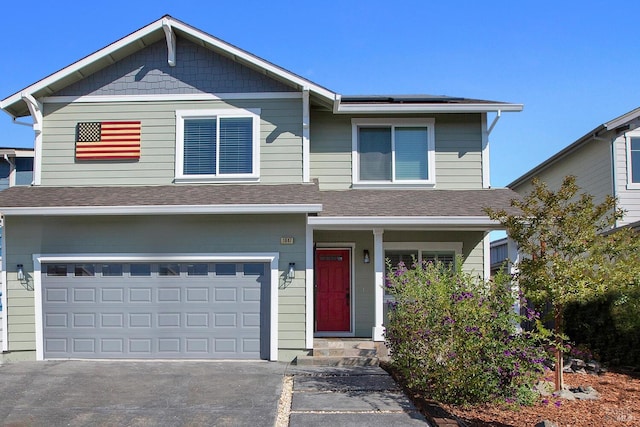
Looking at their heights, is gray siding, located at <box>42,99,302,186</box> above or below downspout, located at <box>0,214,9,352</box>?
above

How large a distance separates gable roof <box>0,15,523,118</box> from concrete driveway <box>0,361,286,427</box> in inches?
218

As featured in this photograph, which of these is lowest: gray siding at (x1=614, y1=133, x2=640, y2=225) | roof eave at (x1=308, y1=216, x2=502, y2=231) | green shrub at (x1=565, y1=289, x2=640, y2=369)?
green shrub at (x1=565, y1=289, x2=640, y2=369)

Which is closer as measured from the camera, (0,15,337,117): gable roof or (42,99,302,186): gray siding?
(0,15,337,117): gable roof

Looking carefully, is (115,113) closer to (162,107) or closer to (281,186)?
(162,107)

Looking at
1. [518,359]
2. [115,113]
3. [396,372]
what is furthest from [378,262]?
[115,113]

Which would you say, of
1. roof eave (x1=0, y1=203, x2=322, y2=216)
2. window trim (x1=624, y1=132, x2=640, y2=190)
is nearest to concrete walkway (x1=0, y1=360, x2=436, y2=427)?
roof eave (x1=0, y1=203, x2=322, y2=216)

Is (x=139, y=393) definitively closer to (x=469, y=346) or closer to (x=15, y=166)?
(x=469, y=346)

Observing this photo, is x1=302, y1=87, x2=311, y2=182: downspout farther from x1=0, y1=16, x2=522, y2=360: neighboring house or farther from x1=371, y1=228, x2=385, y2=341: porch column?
x1=371, y1=228, x2=385, y2=341: porch column

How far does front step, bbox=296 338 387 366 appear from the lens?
33.4 feet

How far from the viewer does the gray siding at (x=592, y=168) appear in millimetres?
15308

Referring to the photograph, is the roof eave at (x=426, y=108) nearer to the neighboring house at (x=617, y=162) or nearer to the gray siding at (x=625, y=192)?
the neighboring house at (x=617, y=162)

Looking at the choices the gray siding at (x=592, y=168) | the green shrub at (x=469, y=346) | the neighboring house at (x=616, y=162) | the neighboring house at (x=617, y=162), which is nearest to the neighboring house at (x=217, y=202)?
the green shrub at (x=469, y=346)

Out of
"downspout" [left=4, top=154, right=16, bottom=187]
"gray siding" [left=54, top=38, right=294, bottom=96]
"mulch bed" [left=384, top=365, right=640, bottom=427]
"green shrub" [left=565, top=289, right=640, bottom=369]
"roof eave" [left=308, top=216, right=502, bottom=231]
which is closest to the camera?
"mulch bed" [left=384, top=365, right=640, bottom=427]

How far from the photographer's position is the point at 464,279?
25.6 feet
